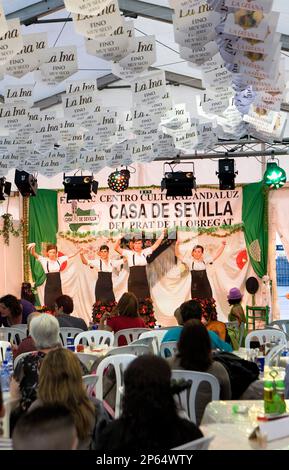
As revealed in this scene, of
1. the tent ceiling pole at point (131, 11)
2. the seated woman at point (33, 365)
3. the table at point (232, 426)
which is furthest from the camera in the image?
the tent ceiling pole at point (131, 11)

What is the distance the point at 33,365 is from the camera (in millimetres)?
4441

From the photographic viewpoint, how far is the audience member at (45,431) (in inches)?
94.3

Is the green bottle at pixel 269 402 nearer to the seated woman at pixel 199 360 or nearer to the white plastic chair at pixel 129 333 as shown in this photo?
the seated woman at pixel 199 360

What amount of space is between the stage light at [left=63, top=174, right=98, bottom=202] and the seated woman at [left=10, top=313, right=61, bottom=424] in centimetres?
836

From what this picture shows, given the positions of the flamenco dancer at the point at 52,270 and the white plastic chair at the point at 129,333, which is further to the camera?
the flamenco dancer at the point at 52,270

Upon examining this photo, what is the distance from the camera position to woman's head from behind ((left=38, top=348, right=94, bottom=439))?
11.1 feet

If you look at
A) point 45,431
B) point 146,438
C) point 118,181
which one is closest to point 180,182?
point 118,181

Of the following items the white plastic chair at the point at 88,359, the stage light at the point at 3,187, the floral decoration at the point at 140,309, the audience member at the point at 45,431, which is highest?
the stage light at the point at 3,187

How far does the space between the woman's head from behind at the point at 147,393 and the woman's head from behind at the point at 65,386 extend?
0.40 metres

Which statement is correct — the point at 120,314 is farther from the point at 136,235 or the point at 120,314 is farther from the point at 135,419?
the point at 136,235

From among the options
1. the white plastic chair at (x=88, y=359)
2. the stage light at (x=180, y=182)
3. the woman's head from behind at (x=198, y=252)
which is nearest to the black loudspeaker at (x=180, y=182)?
the stage light at (x=180, y=182)

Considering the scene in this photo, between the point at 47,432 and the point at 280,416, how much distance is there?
193cm

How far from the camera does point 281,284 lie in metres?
27.5

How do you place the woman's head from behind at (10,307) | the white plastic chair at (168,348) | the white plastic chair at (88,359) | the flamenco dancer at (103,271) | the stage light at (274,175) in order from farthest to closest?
the flamenco dancer at (103,271) → the stage light at (274,175) → the woman's head from behind at (10,307) → the white plastic chair at (168,348) → the white plastic chair at (88,359)
